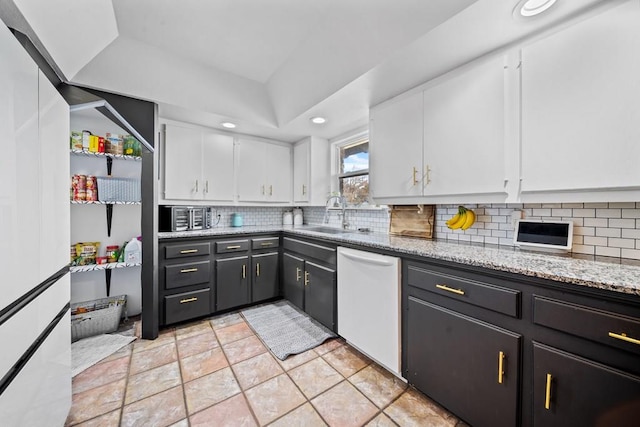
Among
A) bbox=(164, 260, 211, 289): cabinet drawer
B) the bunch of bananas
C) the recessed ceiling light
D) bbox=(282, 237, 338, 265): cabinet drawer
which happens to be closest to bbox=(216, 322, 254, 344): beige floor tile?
bbox=(164, 260, 211, 289): cabinet drawer

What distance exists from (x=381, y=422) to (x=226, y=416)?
87cm

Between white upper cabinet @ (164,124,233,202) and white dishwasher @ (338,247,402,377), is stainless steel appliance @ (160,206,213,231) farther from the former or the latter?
white dishwasher @ (338,247,402,377)

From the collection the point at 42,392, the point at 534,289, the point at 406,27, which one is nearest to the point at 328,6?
the point at 406,27

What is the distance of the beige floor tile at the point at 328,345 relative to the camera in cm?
202

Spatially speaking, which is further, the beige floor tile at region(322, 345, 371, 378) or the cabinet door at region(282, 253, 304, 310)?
the cabinet door at region(282, 253, 304, 310)

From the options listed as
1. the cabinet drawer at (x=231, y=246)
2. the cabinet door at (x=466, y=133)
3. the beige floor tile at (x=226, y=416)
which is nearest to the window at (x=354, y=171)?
the cabinet door at (x=466, y=133)

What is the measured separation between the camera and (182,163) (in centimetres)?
269

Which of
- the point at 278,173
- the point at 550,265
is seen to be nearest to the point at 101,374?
the point at 278,173

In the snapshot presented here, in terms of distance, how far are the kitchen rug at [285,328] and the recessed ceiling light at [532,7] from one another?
252 cm

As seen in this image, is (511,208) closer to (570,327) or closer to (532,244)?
(532,244)

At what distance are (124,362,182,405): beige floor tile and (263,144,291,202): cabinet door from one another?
2093 mm

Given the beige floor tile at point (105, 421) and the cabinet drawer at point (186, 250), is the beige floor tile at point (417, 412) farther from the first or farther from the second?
the cabinet drawer at point (186, 250)

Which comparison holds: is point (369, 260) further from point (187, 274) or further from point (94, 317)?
point (94, 317)

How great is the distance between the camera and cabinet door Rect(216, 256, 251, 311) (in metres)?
2.60
